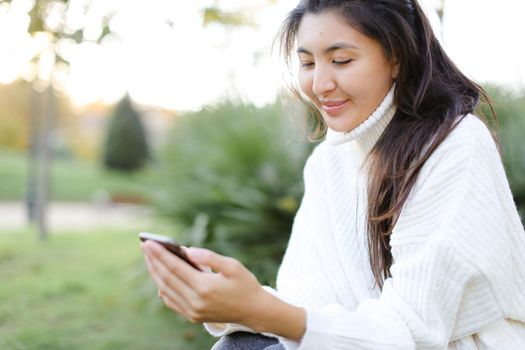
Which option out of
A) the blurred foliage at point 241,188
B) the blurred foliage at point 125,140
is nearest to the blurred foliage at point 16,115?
the blurred foliage at point 125,140

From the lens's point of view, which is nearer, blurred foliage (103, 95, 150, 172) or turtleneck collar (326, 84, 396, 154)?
turtleneck collar (326, 84, 396, 154)

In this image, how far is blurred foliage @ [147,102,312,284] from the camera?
160 inches

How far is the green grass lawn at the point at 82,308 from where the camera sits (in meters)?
3.79

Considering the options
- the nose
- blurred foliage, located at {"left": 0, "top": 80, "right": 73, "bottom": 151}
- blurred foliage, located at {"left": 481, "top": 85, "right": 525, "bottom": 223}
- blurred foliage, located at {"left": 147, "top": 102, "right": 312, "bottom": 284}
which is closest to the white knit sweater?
the nose

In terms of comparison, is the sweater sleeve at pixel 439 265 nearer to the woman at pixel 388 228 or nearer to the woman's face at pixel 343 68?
the woman at pixel 388 228

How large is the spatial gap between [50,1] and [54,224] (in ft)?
30.4

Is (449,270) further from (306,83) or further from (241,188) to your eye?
(241,188)

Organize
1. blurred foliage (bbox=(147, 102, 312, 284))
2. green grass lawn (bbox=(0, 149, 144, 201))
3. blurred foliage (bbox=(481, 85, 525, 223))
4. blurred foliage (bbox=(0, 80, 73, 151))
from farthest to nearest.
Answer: blurred foliage (bbox=(0, 80, 73, 151)) < green grass lawn (bbox=(0, 149, 144, 201)) < blurred foliage (bbox=(147, 102, 312, 284)) < blurred foliage (bbox=(481, 85, 525, 223))

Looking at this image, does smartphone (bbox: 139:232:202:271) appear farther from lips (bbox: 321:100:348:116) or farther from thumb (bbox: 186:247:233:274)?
lips (bbox: 321:100:348:116)

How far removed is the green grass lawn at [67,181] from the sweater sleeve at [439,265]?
48.8 ft

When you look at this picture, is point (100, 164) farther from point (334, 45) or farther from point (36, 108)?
point (334, 45)

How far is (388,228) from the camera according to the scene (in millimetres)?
1693

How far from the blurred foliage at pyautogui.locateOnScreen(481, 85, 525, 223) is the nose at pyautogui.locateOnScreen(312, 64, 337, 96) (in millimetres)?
2272

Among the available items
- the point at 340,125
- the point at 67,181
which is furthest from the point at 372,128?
the point at 67,181
